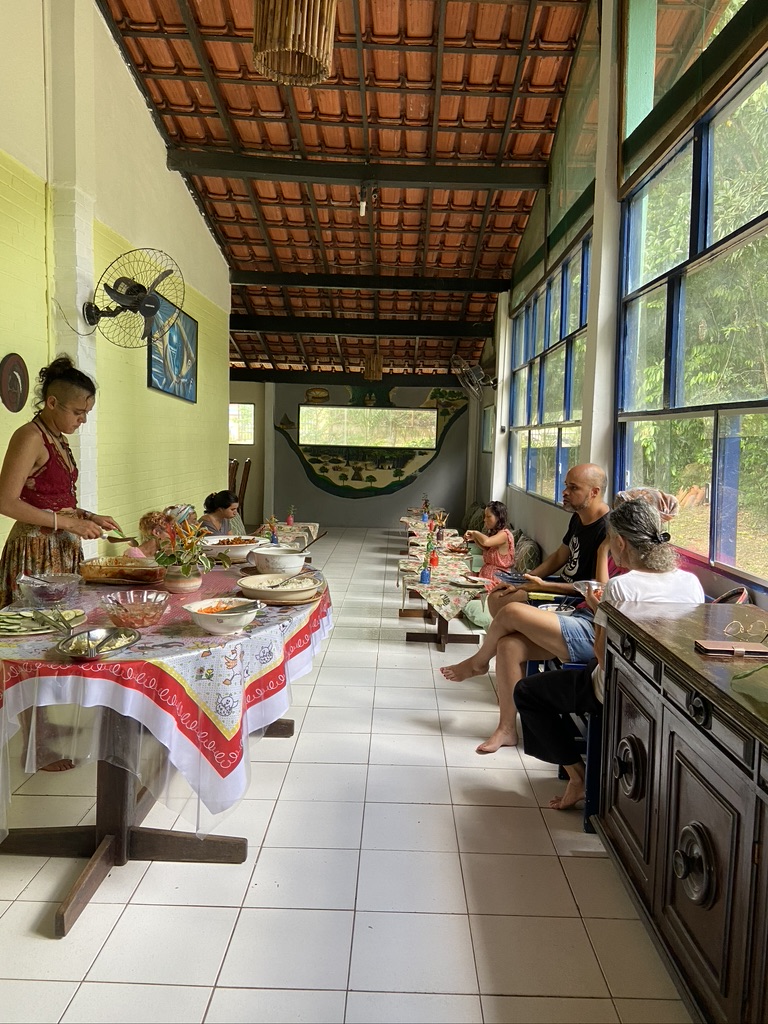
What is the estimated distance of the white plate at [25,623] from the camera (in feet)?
6.82

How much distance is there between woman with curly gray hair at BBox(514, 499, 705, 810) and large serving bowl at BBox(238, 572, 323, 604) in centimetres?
91

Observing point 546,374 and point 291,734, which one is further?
point 546,374

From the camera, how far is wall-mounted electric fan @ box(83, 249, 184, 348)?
4660mm

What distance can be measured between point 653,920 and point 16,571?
2.56 metres

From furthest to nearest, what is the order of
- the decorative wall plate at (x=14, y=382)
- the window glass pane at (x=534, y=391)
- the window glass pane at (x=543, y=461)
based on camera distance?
the window glass pane at (x=534, y=391) → the window glass pane at (x=543, y=461) → the decorative wall plate at (x=14, y=382)

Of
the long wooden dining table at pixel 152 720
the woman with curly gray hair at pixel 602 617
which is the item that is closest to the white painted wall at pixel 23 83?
the long wooden dining table at pixel 152 720

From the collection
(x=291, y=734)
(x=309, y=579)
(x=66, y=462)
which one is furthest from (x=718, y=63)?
(x=291, y=734)

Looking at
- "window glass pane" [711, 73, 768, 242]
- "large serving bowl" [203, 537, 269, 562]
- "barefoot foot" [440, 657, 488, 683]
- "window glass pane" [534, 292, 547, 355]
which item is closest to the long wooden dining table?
"large serving bowl" [203, 537, 269, 562]

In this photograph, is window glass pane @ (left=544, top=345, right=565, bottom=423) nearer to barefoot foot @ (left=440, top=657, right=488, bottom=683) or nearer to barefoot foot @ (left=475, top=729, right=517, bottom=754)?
barefoot foot @ (left=440, top=657, right=488, bottom=683)

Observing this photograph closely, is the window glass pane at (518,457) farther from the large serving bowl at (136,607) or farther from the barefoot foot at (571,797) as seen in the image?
the large serving bowl at (136,607)

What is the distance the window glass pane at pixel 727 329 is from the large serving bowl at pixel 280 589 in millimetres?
1861

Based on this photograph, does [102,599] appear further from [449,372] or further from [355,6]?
[449,372]

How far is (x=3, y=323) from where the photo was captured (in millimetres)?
3855

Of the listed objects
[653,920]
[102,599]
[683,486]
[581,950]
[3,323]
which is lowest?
[581,950]
